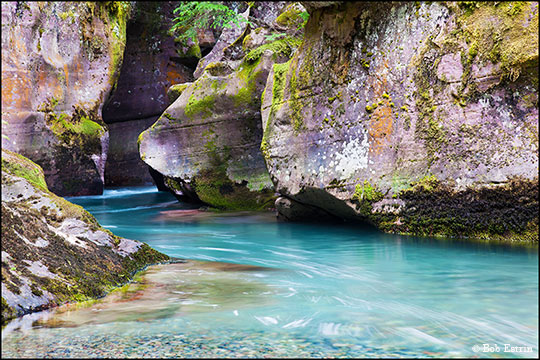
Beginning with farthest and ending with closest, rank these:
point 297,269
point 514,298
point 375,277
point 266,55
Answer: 1. point 266,55
2. point 297,269
3. point 375,277
4. point 514,298

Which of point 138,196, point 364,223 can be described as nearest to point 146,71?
point 138,196

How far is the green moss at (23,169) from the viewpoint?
17.2 ft

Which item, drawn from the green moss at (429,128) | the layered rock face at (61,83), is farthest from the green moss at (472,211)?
the layered rock face at (61,83)

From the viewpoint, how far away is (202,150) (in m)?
10.7

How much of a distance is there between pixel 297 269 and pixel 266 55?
19.5 feet

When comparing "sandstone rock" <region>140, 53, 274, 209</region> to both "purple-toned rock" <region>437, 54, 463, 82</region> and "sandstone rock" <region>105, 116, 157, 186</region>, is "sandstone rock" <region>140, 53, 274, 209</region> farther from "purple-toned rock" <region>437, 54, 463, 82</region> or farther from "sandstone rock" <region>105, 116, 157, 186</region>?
"sandstone rock" <region>105, 116, 157, 186</region>

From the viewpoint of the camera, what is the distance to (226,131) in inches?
416

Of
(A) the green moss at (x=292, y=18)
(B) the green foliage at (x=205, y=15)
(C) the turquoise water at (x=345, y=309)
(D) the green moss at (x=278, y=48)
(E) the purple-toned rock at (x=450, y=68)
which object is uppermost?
(B) the green foliage at (x=205, y=15)

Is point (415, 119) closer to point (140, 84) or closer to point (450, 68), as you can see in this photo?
point (450, 68)

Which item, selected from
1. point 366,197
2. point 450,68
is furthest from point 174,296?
point 450,68

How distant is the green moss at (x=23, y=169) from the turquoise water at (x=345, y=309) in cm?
163

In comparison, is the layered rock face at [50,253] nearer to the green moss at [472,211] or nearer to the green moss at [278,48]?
the green moss at [472,211]

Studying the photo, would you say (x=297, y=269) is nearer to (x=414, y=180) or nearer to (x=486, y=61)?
(x=414, y=180)

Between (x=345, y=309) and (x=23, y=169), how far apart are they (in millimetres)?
3642
